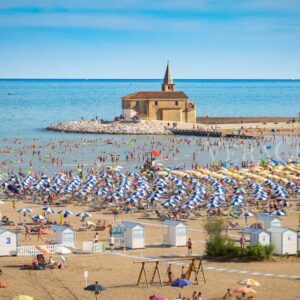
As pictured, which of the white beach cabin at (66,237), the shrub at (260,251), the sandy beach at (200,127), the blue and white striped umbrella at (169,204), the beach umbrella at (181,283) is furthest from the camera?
the sandy beach at (200,127)

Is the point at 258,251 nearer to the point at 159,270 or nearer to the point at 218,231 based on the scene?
the point at 218,231

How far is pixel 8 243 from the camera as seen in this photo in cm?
2789

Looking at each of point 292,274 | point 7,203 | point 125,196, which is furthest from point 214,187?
point 292,274

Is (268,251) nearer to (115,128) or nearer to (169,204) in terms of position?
(169,204)

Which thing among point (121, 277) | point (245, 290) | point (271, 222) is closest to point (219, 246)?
point (121, 277)

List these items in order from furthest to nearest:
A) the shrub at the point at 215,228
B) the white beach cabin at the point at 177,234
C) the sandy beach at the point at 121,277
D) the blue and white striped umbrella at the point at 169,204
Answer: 1. the blue and white striped umbrella at the point at 169,204
2. the white beach cabin at the point at 177,234
3. the shrub at the point at 215,228
4. the sandy beach at the point at 121,277

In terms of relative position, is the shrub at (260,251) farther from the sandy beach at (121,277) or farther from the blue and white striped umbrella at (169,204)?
the blue and white striped umbrella at (169,204)

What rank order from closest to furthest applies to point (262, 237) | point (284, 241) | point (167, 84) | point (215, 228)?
point (284, 241), point (215, 228), point (262, 237), point (167, 84)

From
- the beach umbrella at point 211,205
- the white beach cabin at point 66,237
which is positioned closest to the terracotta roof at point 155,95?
the beach umbrella at point 211,205

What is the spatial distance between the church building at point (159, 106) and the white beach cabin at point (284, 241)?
216ft

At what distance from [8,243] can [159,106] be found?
67.8 m

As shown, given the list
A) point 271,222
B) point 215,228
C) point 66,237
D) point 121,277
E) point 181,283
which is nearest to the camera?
point 181,283

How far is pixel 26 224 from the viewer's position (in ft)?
114

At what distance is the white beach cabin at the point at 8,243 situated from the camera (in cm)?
2780
